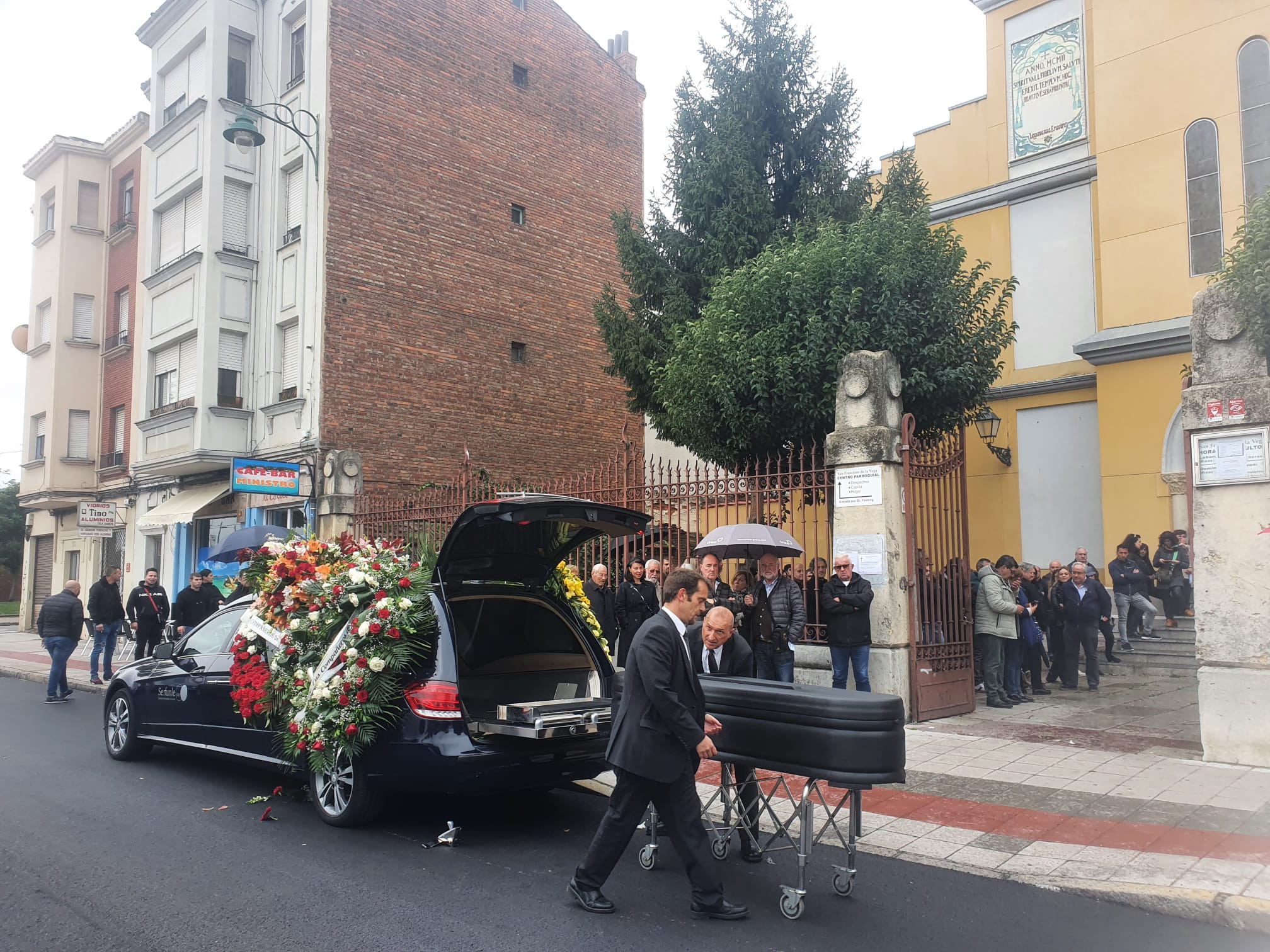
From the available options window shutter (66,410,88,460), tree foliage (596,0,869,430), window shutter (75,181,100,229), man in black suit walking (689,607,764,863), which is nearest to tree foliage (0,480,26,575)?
window shutter (66,410,88,460)

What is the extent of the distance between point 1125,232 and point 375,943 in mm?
17058

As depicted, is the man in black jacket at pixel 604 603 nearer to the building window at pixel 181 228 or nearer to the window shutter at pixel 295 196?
the window shutter at pixel 295 196

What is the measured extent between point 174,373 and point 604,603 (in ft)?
45.9

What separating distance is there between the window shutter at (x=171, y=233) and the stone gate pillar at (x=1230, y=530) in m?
20.0

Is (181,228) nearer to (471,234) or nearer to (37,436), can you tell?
(471,234)

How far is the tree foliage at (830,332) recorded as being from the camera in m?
12.2

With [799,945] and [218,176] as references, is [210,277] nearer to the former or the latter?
[218,176]

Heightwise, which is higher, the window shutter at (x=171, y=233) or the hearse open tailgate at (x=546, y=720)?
the window shutter at (x=171, y=233)

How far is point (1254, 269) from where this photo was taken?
8078 millimetres

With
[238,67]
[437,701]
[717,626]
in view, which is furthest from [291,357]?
[717,626]

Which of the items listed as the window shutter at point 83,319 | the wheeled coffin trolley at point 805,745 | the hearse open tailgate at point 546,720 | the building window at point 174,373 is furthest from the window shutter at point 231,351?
the wheeled coffin trolley at point 805,745

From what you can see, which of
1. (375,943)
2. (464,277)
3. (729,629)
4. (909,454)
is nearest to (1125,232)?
(909,454)

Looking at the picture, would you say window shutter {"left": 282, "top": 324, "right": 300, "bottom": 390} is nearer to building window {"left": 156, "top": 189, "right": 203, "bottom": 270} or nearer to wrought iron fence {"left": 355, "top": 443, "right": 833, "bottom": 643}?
building window {"left": 156, "top": 189, "right": 203, "bottom": 270}

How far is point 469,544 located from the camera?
667cm
